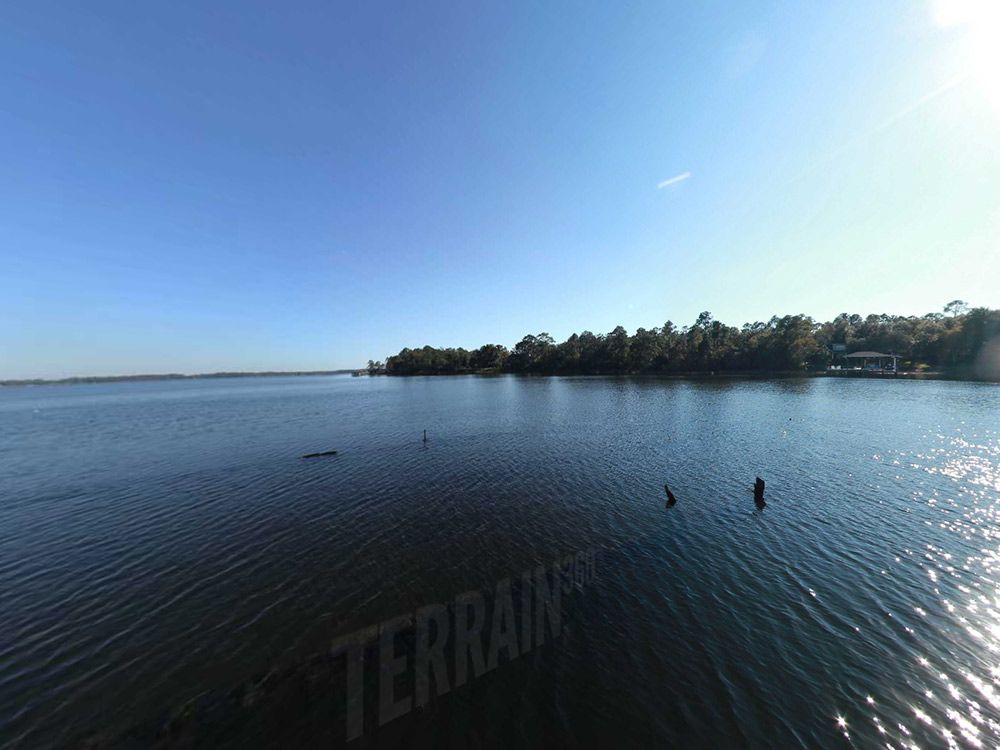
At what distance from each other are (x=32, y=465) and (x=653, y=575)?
5384cm

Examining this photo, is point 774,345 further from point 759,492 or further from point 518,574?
point 518,574

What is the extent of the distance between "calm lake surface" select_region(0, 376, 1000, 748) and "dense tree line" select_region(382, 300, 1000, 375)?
111 metres

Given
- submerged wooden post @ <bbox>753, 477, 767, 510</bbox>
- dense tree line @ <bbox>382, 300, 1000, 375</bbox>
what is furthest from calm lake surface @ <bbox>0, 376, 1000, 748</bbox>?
dense tree line @ <bbox>382, 300, 1000, 375</bbox>

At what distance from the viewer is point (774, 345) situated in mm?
125812

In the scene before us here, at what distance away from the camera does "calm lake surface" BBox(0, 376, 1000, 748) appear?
8523 millimetres

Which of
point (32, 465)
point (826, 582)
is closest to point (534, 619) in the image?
point (826, 582)

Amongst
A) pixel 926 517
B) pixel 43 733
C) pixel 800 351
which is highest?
pixel 800 351

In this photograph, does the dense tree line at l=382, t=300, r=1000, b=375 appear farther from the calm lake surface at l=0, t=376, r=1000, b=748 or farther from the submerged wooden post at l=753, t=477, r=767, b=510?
the submerged wooden post at l=753, t=477, r=767, b=510

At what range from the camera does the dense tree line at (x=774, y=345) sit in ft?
333

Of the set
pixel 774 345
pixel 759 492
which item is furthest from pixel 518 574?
pixel 774 345

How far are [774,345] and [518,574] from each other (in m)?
150

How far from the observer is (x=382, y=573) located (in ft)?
47.4

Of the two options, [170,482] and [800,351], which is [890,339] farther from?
[170,482]

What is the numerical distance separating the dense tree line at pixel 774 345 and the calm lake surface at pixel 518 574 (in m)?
111
